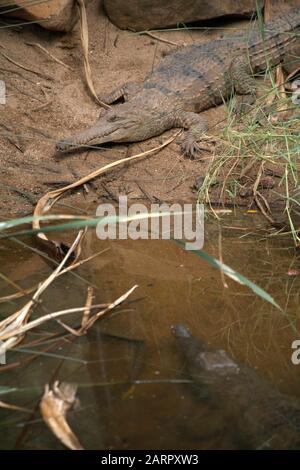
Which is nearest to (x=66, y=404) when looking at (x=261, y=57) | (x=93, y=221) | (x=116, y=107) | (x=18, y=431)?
(x=18, y=431)

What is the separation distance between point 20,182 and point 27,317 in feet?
6.20

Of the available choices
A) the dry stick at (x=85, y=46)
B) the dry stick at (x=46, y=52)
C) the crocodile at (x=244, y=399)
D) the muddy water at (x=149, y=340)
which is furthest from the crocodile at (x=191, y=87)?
the crocodile at (x=244, y=399)

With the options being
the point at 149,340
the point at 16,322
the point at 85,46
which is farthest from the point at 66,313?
the point at 85,46

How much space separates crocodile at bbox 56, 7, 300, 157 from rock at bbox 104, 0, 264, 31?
244 millimetres

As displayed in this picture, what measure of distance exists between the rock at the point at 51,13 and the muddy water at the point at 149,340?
2331mm

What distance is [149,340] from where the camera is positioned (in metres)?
2.90

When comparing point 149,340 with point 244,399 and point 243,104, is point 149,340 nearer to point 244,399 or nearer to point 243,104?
point 244,399

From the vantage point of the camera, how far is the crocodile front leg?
5016 millimetres

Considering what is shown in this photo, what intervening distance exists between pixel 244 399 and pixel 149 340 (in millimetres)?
563

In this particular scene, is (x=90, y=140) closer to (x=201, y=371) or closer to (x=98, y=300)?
A: (x=98, y=300)

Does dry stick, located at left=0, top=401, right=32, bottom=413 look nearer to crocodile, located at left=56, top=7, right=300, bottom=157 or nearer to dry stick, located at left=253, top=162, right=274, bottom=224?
dry stick, located at left=253, top=162, right=274, bottom=224

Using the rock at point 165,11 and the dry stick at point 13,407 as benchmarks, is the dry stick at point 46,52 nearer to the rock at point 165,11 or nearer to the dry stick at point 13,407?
the rock at point 165,11

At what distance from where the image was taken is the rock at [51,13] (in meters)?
5.28
